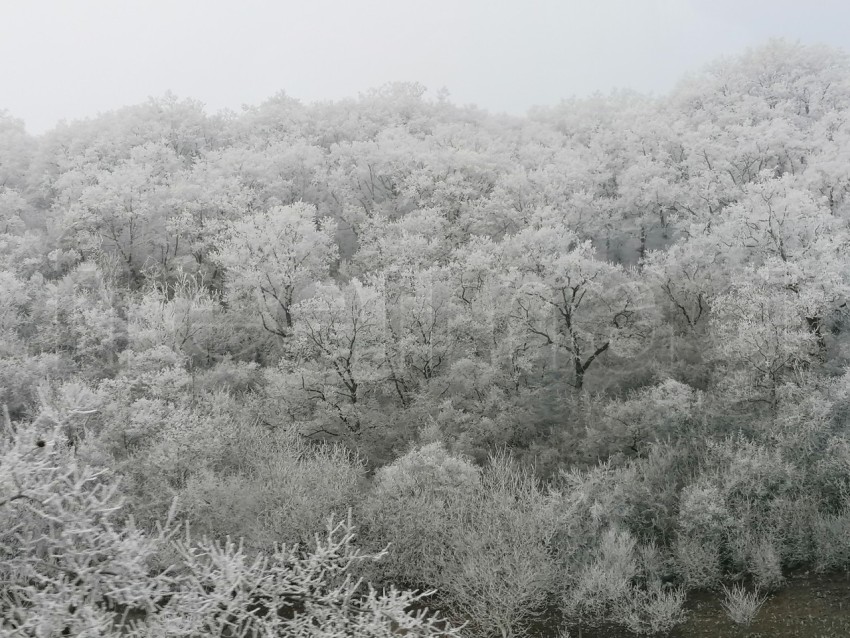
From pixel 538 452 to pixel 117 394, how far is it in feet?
70.2

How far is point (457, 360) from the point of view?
33938 millimetres

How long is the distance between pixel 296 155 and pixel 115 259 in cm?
1744

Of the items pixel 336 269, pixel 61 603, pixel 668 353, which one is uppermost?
pixel 61 603

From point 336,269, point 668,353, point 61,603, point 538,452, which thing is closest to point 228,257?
point 336,269

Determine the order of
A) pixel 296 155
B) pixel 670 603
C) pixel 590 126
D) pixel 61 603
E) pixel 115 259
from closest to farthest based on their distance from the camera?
pixel 61 603 → pixel 670 603 → pixel 115 259 → pixel 296 155 → pixel 590 126

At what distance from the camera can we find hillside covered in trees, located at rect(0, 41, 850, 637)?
21203mm

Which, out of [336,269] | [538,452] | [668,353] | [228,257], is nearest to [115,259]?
[228,257]

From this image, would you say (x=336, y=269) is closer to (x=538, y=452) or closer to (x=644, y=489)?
(x=538, y=452)

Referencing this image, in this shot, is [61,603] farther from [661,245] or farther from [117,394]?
[661,245]

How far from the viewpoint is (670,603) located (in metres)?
20.1

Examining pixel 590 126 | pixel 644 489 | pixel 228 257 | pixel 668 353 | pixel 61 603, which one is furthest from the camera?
pixel 590 126

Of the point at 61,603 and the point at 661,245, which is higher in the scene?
the point at 61,603

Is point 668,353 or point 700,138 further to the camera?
point 700,138

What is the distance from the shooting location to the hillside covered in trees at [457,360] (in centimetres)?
2120
